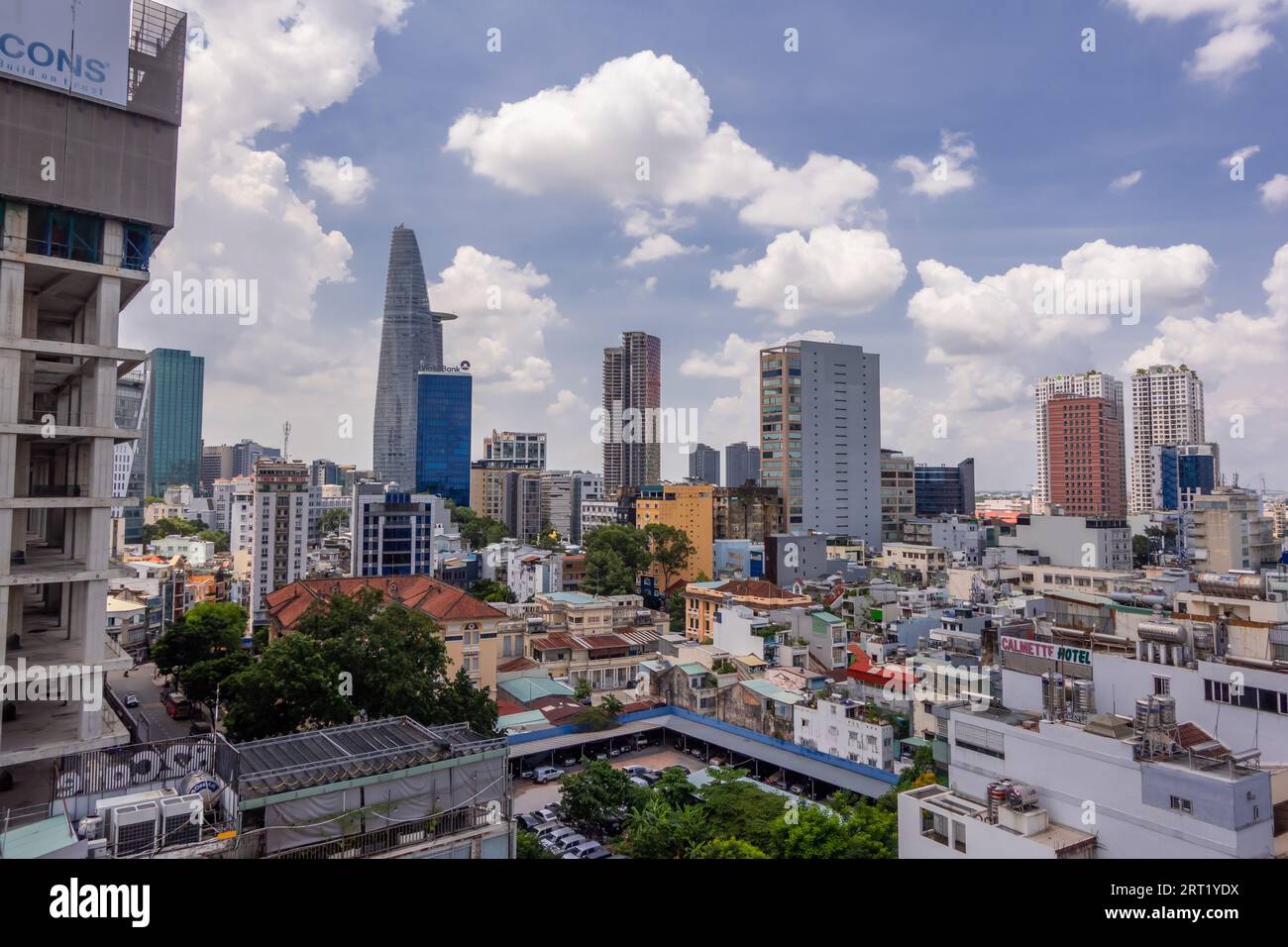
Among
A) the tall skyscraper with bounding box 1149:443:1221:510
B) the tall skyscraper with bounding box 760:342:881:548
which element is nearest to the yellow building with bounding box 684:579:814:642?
the tall skyscraper with bounding box 760:342:881:548

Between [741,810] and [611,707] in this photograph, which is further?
[611,707]

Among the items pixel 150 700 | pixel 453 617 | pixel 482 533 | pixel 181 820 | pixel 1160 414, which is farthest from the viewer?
pixel 1160 414

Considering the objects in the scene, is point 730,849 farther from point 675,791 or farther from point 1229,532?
point 1229,532

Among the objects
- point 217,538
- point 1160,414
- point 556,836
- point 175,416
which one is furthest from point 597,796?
point 175,416

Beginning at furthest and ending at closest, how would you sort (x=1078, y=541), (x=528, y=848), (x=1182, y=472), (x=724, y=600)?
(x=1182, y=472) → (x=1078, y=541) → (x=724, y=600) → (x=528, y=848)
